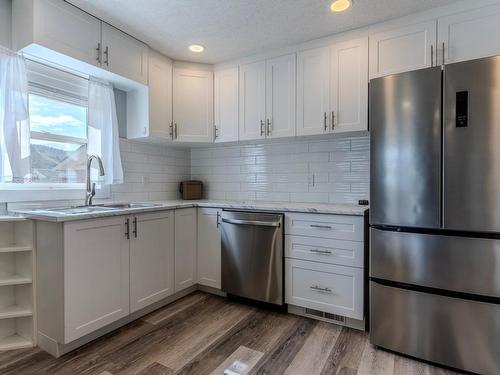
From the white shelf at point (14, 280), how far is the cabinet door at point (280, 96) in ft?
7.12

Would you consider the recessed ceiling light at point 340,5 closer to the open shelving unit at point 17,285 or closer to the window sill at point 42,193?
the window sill at point 42,193

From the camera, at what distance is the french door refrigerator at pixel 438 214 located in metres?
1.53

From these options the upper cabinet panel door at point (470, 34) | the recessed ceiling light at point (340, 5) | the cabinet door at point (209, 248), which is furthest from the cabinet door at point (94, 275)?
the upper cabinet panel door at point (470, 34)

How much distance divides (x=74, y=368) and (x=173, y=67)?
8.69ft

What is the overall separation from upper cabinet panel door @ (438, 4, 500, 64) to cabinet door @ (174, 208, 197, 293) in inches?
94.6

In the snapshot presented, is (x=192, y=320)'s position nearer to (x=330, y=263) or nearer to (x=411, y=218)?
(x=330, y=263)

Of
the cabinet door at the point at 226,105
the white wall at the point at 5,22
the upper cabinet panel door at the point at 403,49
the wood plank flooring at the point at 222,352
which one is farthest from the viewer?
the cabinet door at the point at 226,105

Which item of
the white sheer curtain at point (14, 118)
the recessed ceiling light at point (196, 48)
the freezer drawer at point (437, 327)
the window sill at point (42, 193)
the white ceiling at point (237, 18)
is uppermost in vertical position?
the recessed ceiling light at point (196, 48)

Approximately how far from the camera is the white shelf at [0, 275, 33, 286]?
1792mm

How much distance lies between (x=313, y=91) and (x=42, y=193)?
2.36m

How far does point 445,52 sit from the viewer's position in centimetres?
199

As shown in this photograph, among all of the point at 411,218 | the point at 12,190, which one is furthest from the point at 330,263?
the point at 12,190

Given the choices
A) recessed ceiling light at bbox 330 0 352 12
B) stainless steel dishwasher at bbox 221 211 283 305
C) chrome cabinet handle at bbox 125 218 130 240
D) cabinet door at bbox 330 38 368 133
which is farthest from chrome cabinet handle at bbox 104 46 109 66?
cabinet door at bbox 330 38 368 133

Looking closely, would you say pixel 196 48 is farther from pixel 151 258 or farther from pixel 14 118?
pixel 151 258
